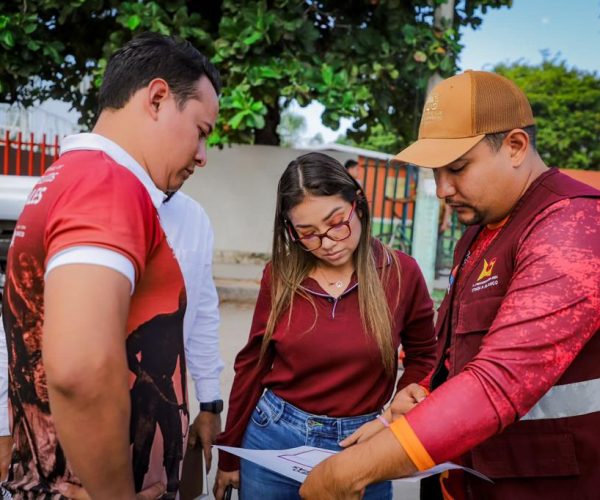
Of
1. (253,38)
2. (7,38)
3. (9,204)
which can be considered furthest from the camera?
(7,38)

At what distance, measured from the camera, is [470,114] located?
1.53 m

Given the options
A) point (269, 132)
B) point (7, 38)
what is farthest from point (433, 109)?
point (269, 132)

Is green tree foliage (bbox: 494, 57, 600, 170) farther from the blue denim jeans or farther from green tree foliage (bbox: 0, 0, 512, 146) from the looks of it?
the blue denim jeans

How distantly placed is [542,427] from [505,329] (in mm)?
360

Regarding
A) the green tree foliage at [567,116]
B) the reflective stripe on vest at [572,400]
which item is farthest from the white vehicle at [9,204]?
the green tree foliage at [567,116]

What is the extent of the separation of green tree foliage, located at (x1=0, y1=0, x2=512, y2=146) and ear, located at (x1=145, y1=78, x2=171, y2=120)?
20.9ft

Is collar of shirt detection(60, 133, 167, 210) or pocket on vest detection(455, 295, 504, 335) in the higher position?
collar of shirt detection(60, 133, 167, 210)

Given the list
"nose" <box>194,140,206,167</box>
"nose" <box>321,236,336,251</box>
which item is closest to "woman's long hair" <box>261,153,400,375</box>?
"nose" <box>321,236,336,251</box>

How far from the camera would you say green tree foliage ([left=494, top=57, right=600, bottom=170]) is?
3331 centimetres

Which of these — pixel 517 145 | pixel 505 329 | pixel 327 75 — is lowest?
pixel 505 329

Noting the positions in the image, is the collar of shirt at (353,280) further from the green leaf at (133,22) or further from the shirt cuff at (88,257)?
the green leaf at (133,22)

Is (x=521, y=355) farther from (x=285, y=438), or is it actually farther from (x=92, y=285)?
(x=285, y=438)

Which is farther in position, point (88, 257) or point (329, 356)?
point (329, 356)

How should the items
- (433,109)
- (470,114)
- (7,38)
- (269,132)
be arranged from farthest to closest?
(269,132), (7,38), (433,109), (470,114)
